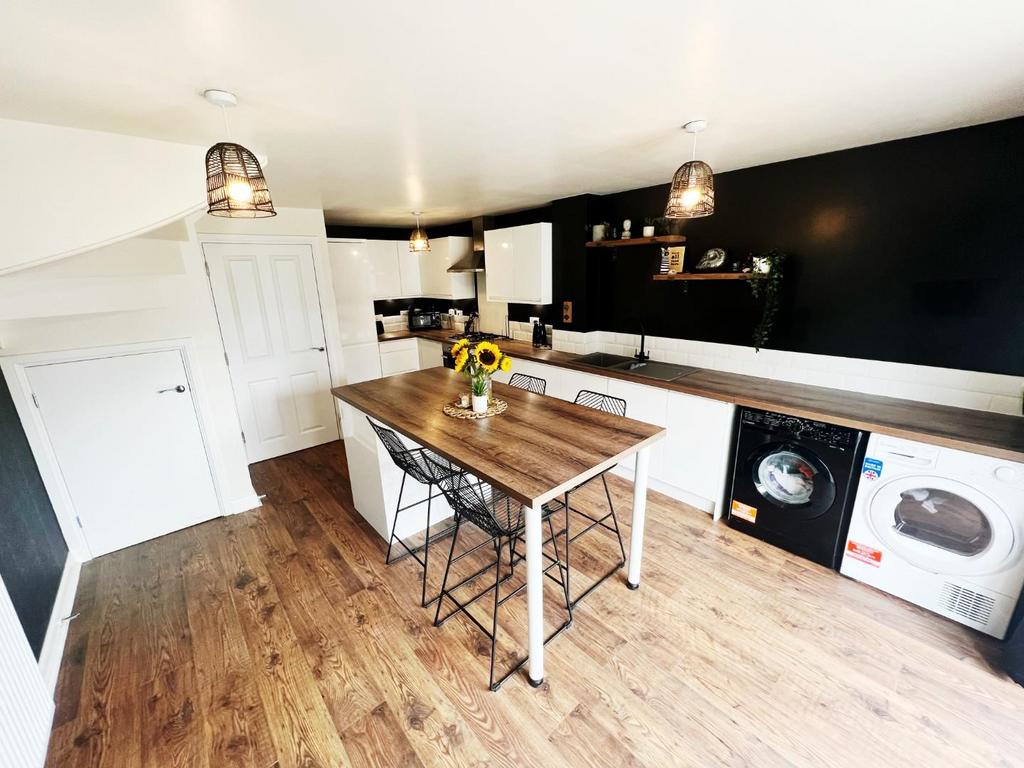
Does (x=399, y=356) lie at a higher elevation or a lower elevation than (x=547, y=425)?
lower

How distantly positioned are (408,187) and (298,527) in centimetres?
257

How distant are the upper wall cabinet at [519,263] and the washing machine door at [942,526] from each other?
114 inches

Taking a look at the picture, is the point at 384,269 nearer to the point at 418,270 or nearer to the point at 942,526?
the point at 418,270

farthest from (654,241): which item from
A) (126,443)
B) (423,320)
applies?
(126,443)

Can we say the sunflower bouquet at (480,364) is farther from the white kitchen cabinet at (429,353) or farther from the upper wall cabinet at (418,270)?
the upper wall cabinet at (418,270)

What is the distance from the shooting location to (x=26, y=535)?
2027 mm

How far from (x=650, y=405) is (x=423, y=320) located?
139 inches

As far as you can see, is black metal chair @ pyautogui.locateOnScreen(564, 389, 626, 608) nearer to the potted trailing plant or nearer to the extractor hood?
the potted trailing plant

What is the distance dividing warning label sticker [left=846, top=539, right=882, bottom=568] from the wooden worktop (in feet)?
2.15

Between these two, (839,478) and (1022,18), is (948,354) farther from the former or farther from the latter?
(1022,18)

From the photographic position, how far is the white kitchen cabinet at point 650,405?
9.65ft

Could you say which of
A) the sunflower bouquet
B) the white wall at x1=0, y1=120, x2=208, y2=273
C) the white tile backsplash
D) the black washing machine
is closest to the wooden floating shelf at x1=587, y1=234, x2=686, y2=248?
the white tile backsplash

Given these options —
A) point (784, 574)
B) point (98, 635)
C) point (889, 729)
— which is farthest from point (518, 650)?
point (98, 635)

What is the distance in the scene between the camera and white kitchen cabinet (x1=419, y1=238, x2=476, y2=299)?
4.96m
